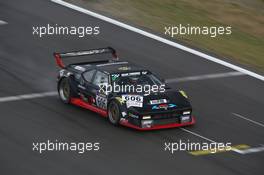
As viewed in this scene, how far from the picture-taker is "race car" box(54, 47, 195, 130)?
2086cm

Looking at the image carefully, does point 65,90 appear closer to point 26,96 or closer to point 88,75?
point 88,75

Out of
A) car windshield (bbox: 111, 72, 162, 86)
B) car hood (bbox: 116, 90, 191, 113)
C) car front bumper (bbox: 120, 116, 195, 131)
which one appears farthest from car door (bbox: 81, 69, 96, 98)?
car front bumper (bbox: 120, 116, 195, 131)

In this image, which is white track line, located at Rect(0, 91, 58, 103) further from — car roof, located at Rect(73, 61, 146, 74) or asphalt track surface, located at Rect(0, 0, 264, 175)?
car roof, located at Rect(73, 61, 146, 74)

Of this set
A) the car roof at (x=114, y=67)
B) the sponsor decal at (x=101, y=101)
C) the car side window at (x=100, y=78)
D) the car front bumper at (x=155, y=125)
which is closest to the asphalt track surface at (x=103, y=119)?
the car front bumper at (x=155, y=125)

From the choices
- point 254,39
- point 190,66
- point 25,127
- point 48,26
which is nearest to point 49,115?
point 25,127

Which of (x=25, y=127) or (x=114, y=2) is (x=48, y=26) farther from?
(x=25, y=127)

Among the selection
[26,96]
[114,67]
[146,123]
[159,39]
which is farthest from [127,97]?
[159,39]

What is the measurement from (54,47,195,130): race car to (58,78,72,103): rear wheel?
0.03 metres

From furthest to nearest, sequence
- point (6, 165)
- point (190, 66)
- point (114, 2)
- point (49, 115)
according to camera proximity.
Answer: point (114, 2), point (190, 66), point (49, 115), point (6, 165)

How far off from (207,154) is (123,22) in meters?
12.1

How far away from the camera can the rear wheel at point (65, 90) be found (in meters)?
23.0

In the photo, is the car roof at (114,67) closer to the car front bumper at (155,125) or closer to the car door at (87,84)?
the car door at (87,84)

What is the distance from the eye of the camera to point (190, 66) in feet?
89.8

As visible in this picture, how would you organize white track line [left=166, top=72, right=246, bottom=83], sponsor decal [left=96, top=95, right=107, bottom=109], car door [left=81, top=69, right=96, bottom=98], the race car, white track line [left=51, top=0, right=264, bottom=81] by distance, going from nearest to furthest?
the race car
sponsor decal [left=96, top=95, right=107, bottom=109]
car door [left=81, top=69, right=96, bottom=98]
white track line [left=166, top=72, right=246, bottom=83]
white track line [left=51, top=0, right=264, bottom=81]
